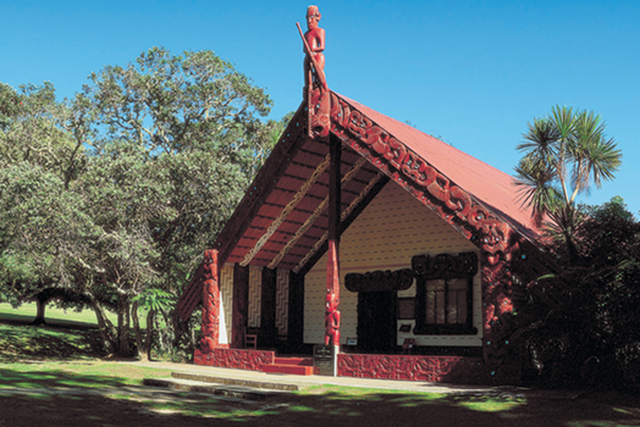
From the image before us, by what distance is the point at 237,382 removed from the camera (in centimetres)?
1312

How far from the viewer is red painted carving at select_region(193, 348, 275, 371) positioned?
16.0 meters

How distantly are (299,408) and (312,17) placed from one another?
984 centimetres

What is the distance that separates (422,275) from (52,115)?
23.1 metres

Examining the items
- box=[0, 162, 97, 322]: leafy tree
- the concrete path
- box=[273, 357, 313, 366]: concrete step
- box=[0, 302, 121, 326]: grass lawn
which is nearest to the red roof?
the concrete path

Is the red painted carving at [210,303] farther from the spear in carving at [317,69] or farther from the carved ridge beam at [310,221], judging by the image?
the spear in carving at [317,69]

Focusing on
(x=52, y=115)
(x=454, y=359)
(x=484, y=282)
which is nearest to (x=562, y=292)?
(x=484, y=282)

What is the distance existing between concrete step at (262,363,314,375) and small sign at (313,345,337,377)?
217 millimetres

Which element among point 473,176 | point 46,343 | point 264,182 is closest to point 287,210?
point 264,182

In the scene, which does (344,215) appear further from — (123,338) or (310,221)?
(123,338)

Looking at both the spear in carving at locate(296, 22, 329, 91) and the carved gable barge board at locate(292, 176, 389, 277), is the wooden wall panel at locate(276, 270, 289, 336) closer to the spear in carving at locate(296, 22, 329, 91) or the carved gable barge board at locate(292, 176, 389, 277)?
the carved gable barge board at locate(292, 176, 389, 277)

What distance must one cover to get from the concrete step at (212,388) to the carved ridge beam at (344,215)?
7131mm

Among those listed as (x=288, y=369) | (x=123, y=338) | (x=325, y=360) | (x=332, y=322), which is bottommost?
(x=123, y=338)

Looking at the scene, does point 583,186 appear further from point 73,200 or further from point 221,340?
point 73,200

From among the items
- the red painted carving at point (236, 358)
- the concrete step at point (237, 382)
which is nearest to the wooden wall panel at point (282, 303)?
the red painted carving at point (236, 358)
